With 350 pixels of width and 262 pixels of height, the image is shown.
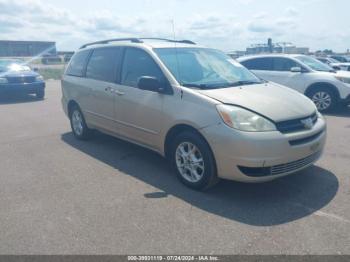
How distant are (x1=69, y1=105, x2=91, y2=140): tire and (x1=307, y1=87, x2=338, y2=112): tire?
20.5ft

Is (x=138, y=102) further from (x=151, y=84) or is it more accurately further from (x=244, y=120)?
(x=244, y=120)

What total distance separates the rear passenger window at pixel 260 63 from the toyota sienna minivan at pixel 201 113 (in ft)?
16.7

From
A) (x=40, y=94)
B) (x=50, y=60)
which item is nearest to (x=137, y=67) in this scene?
(x=40, y=94)

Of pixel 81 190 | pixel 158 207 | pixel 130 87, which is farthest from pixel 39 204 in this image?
pixel 130 87

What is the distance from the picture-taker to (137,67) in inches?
194

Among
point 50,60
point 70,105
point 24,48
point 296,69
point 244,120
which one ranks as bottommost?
point 70,105

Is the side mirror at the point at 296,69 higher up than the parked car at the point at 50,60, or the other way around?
the parked car at the point at 50,60

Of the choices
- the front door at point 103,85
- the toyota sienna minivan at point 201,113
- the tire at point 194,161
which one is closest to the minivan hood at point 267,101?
the toyota sienna minivan at point 201,113

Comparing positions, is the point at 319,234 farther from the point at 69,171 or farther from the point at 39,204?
the point at 69,171

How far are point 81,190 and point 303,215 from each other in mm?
2657

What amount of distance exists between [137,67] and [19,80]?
9.43 metres

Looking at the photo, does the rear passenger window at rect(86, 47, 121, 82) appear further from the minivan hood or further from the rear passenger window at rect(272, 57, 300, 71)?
the rear passenger window at rect(272, 57, 300, 71)

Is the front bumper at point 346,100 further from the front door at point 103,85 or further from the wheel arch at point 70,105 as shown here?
the wheel arch at point 70,105

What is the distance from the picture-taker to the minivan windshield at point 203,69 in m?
4.41
